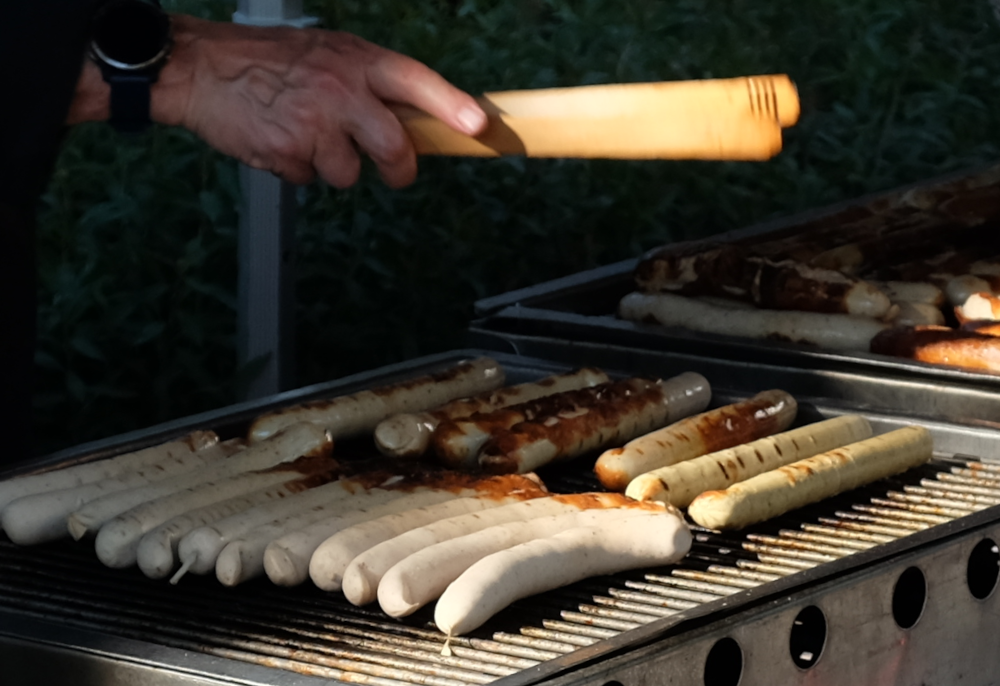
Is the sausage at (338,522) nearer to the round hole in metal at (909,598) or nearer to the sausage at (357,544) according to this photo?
the sausage at (357,544)

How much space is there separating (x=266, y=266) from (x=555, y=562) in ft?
6.55

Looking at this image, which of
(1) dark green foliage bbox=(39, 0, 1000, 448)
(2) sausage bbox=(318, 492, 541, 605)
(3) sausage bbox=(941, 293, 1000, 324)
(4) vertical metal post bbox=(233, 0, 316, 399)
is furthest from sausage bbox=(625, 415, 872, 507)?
Result: (1) dark green foliage bbox=(39, 0, 1000, 448)

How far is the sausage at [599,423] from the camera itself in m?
3.05

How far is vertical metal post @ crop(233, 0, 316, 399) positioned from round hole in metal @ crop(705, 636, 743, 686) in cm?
218

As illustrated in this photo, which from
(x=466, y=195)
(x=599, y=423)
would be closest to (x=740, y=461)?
(x=599, y=423)

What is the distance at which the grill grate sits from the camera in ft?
7.11

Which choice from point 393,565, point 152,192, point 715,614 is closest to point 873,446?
point 715,614

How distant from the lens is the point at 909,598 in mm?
2596

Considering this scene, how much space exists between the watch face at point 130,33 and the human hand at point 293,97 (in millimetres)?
44

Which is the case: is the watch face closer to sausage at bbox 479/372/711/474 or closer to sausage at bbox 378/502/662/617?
sausage at bbox 479/372/711/474

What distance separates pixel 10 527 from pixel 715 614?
1.25 meters

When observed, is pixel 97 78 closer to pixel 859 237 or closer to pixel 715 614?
pixel 715 614

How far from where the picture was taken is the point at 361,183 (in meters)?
5.25

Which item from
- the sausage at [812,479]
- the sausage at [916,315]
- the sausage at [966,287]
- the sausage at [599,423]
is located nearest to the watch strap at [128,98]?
the sausage at [599,423]
